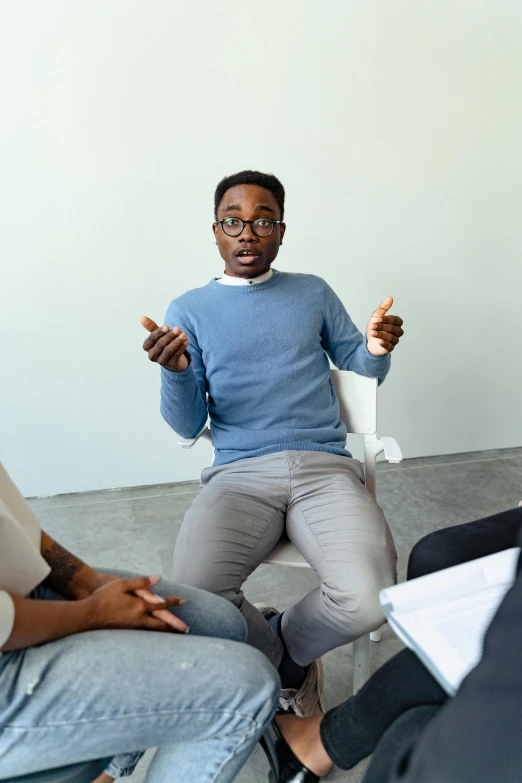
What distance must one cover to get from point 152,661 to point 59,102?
2378mm

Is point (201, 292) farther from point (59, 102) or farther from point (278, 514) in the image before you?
point (59, 102)

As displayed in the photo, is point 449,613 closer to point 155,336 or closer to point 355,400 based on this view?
point 155,336

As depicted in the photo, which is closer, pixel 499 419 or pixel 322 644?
pixel 322 644

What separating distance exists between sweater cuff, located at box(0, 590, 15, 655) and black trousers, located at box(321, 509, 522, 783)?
1.80 ft

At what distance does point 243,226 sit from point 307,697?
3.96ft

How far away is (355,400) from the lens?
1.94 m

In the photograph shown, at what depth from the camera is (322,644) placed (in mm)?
1467

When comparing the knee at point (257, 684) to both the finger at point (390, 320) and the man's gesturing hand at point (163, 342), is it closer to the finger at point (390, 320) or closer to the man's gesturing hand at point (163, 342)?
the man's gesturing hand at point (163, 342)

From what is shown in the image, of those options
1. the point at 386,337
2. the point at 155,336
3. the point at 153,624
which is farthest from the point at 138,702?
the point at 386,337

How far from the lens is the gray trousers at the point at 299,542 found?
1445 millimetres

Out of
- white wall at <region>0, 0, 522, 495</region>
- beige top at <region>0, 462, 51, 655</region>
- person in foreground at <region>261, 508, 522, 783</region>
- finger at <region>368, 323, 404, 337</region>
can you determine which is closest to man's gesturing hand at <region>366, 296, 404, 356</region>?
finger at <region>368, 323, 404, 337</region>

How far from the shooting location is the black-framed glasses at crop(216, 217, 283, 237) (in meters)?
1.84

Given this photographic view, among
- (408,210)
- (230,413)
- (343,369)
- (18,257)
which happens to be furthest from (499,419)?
(18,257)

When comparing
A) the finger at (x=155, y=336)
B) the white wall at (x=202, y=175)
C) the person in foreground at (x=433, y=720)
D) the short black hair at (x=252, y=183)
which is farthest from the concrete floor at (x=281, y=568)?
the short black hair at (x=252, y=183)
